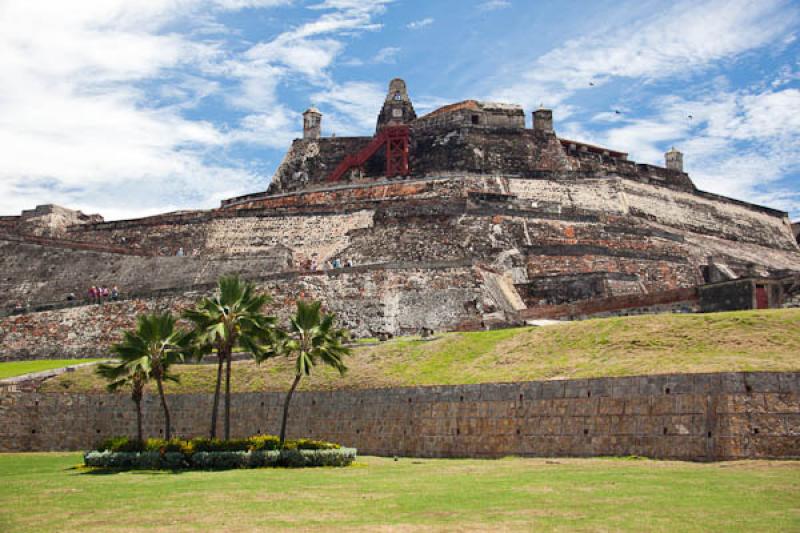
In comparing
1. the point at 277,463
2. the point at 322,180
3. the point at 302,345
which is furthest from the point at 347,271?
the point at 322,180

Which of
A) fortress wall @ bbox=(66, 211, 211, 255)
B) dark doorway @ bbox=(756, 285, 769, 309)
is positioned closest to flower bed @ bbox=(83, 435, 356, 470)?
dark doorway @ bbox=(756, 285, 769, 309)

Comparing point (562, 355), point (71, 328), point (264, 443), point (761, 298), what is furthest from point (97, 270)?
point (761, 298)

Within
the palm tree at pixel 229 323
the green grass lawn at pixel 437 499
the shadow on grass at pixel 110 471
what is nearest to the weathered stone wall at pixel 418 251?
the palm tree at pixel 229 323

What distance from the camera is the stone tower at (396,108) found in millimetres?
51188

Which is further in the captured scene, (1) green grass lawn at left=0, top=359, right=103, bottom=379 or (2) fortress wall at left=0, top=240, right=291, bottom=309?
(2) fortress wall at left=0, top=240, right=291, bottom=309

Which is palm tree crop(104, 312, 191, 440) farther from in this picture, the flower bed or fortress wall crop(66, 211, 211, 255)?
fortress wall crop(66, 211, 211, 255)

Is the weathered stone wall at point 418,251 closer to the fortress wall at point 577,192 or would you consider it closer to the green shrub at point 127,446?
the fortress wall at point 577,192

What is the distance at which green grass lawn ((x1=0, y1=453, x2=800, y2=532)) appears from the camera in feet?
38.9

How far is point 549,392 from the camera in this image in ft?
66.4

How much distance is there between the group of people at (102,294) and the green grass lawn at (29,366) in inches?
115

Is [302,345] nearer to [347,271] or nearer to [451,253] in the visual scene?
[347,271]

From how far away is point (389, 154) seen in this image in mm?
47281

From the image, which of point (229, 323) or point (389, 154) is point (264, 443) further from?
point (389, 154)

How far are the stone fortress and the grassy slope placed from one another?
14.0ft
